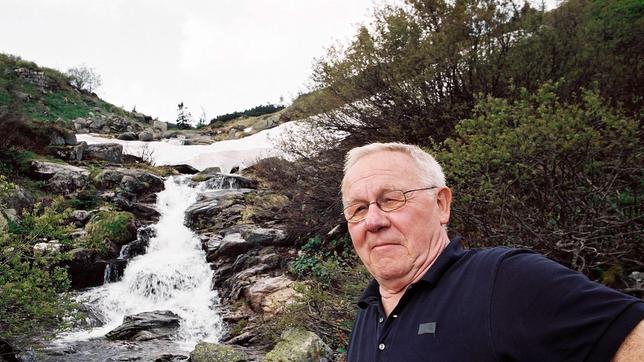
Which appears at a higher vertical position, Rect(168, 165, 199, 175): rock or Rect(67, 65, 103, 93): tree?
Rect(67, 65, 103, 93): tree

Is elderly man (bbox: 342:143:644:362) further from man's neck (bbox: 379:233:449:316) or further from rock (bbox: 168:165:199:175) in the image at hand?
rock (bbox: 168:165:199:175)

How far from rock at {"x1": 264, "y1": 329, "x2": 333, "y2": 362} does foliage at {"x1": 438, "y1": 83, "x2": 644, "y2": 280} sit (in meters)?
2.82

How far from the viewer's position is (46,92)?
3756 centimetres

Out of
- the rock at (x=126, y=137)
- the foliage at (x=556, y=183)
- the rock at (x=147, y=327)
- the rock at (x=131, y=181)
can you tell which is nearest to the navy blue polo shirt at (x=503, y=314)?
the foliage at (x=556, y=183)

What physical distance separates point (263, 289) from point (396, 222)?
9504 millimetres

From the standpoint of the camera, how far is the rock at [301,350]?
20.1ft

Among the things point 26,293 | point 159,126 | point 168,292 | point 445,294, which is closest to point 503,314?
point 445,294

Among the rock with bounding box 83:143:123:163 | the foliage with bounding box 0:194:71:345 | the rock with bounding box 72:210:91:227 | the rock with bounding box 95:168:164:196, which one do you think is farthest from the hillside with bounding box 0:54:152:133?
the foliage with bounding box 0:194:71:345

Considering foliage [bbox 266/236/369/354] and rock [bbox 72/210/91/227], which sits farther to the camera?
rock [bbox 72/210/91/227]

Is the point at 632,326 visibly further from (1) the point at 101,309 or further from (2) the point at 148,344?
(1) the point at 101,309

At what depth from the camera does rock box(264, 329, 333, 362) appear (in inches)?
241

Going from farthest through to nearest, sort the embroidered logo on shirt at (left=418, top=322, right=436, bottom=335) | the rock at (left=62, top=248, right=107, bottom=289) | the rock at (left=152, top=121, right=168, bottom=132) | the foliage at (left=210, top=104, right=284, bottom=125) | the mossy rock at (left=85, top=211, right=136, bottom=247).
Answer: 1. the foliage at (left=210, top=104, right=284, bottom=125)
2. the rock at (left=152, top=121, right=168, bottom=132)
3. the mossy rock at (left=85, top=211, right=136, bottom=247)
4. the rock at (left=62, top=248, right=107, bottom=289)
5. the embroidered logo on shirt at (left=418, top=322, right=436, bottom=335)

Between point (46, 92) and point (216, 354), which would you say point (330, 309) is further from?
point (46, 92)

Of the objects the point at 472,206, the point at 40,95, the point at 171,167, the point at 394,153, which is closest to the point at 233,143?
the point at 171,167
